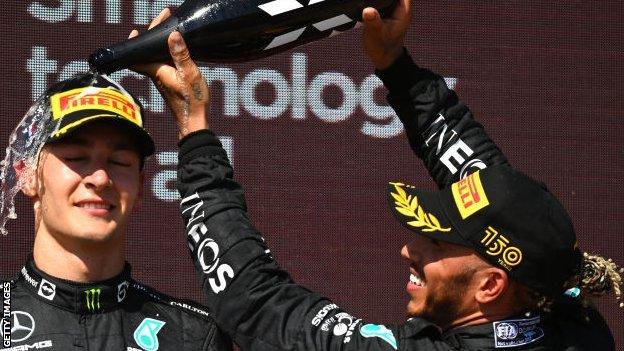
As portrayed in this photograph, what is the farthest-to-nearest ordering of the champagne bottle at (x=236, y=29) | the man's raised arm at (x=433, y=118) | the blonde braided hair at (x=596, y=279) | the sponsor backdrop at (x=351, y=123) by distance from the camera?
the sponsor backdrop at (x=351, y=123), the man's raised arm at (x=433, y=118), the blonde braided hair at (x=596, y=279), the champagne bottle at (x=236, y=29)

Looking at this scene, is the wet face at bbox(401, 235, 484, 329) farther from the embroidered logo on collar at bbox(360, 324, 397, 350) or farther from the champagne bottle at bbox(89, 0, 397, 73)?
the champagne bottle at bbox(89, 0, 397, 73)

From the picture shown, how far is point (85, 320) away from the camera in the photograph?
2326 mm

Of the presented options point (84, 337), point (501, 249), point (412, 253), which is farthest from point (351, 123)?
point (84, 337)

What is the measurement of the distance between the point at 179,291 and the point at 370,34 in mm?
Answer: 1066

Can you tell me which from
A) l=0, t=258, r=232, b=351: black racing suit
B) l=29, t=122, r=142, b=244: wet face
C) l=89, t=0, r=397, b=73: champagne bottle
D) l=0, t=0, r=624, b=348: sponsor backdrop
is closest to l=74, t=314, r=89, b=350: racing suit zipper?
l=0, t=258, r=232, b=351: black racing suit

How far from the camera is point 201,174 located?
7.38ft

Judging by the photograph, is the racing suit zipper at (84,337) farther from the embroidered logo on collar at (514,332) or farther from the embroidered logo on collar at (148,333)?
the embroidered logo on collar at (514,332)

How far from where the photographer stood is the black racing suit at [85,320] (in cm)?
229

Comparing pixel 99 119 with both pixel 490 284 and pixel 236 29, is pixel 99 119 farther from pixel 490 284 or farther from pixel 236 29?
pixel 490 284

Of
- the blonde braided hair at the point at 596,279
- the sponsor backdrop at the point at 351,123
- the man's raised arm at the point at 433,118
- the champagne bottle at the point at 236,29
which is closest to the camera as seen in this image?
the champagne bottle at the point at 236,29

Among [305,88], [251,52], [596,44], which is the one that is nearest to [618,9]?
[596,44]

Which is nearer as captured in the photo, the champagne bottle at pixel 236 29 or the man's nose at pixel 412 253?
the champagne bottle at pixel 236 29

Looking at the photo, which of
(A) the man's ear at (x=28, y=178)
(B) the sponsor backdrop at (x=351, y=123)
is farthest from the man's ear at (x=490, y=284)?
(B) the sponsor backdrop at (x=351, y=123)

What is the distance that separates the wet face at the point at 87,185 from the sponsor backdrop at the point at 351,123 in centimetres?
100
